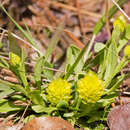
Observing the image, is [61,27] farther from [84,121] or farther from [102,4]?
[102,4]

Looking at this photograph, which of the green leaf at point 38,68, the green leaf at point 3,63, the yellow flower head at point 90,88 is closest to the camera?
the yellow flower head at point 90,88

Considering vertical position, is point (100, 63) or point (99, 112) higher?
point (100, 63)

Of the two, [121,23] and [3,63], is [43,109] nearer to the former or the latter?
[3,63]

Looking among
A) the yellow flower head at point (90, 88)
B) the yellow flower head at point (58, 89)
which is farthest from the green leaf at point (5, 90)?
the yellow flower head at point (90, 88)

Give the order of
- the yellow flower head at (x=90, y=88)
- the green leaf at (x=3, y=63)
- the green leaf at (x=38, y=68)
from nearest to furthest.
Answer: the yellow flower head at (x=90, y=88) → the green leaf at (x=38, y=68) → the green leaf at (x=3, y=63)

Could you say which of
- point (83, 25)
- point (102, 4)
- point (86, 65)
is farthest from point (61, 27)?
point (102, 4)

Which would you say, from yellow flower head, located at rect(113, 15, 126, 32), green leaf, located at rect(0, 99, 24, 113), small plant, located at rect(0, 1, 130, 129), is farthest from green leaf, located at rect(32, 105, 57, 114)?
yellow flower head, located at rect(113, 15, 126, 32)

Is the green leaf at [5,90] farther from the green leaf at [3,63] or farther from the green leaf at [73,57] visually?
the green leaf at [73,57]

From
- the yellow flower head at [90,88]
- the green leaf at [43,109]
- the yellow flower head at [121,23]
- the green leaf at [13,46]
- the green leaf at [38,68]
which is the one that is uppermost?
the yellow flower head at [121,23]

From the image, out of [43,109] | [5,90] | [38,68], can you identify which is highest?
[38,68]

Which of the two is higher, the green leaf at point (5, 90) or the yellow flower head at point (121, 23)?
→ the yellow flower head at point (121, 23)

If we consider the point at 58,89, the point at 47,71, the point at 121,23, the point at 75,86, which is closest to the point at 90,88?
the point at 58,89
